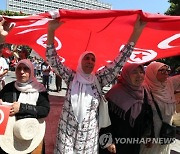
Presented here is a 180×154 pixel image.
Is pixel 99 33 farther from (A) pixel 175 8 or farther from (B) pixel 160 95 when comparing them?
(A) pixel 175 8

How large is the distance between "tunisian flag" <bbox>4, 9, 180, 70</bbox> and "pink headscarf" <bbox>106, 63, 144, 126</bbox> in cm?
57

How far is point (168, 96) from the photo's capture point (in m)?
3.51

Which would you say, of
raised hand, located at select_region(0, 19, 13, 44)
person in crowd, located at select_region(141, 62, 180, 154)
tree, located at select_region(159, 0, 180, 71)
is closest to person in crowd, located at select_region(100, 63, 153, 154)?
person in crowd, located at select_region(141, 62, 180, 154)

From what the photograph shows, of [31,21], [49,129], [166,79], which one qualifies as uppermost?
[31,21]

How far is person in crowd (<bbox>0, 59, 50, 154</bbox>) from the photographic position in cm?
281

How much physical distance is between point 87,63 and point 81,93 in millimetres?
300

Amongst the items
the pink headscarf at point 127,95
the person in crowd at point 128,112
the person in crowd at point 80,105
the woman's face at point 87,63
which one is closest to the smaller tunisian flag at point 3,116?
the person in crowd at point 80,105

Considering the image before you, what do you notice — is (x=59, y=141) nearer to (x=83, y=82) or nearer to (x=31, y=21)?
(x=83, y=82)

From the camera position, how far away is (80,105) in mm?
2863

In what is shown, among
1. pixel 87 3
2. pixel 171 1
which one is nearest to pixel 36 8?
pixel 87 3

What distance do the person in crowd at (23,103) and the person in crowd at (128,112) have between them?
0.66 meters

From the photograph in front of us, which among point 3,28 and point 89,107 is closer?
point 3,28

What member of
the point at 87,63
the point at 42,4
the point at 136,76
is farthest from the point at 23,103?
the point at 42,4

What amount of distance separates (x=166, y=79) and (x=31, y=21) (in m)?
1.68
